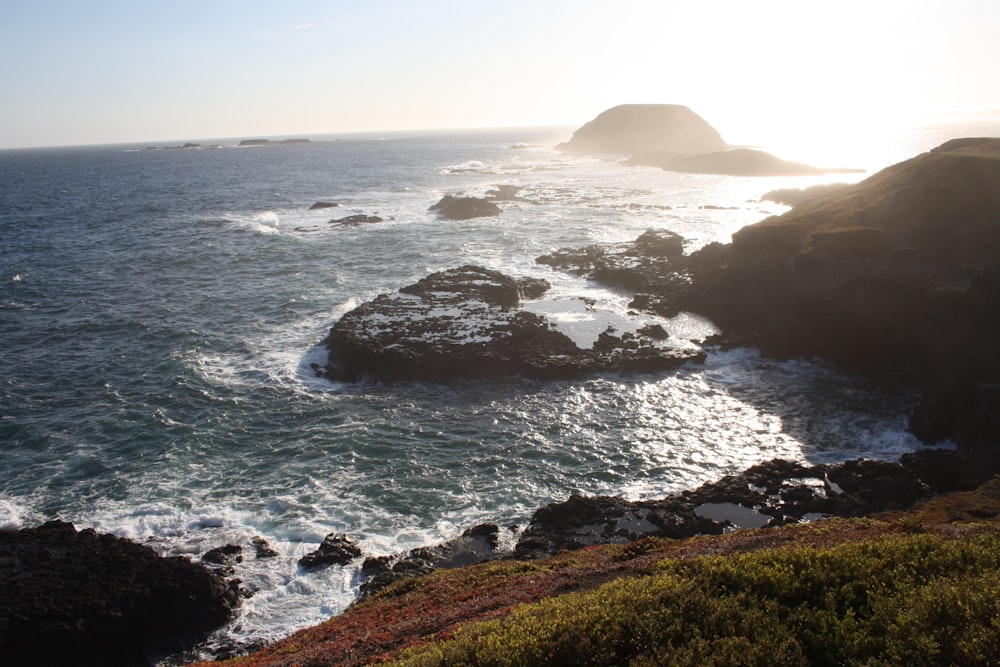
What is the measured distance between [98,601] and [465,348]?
25.7 metres

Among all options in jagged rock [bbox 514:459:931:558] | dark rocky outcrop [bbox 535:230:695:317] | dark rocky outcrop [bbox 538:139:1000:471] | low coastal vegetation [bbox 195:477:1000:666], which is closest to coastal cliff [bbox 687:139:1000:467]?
dark rocky outcrop [bbox 538:139:1000:471]

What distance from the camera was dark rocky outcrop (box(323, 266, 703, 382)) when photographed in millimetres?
40156

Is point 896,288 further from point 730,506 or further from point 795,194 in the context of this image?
point 795,194

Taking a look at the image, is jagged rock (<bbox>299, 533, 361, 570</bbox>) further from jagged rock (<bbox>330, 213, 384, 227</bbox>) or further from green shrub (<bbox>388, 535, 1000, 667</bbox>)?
jagged rock (<bbox>330, 213, 384, 227</bbox>)

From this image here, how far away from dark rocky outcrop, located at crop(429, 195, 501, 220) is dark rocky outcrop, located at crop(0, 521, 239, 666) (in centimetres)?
7920

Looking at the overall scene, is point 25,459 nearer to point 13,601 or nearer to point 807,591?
point 13,601

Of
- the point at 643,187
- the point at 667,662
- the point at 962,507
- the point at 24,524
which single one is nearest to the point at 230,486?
the point at 24,524

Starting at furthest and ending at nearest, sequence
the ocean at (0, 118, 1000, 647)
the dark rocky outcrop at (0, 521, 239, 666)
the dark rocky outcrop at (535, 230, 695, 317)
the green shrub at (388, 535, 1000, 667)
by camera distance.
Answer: the dark rocky outcrop at (535, 230, 695, 317), the ocean at (0, 118, 1000, 647), the dark rocky outcrop at (0, 521, 239, 666), the green shrub at (388, 535, 1000, 667)

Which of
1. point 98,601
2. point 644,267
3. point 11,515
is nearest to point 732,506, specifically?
point 98,601

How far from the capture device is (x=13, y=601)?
65.6 ft

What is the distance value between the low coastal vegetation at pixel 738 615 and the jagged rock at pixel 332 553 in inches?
221

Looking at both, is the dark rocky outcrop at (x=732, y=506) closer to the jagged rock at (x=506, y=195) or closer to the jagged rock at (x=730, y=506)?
the jagged rock at (x=730, y=506)

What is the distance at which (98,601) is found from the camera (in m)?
20.3

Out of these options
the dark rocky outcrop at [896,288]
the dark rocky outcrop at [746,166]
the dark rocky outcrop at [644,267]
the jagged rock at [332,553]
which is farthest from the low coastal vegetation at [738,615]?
the dark rocky outcrop at [746,166]
